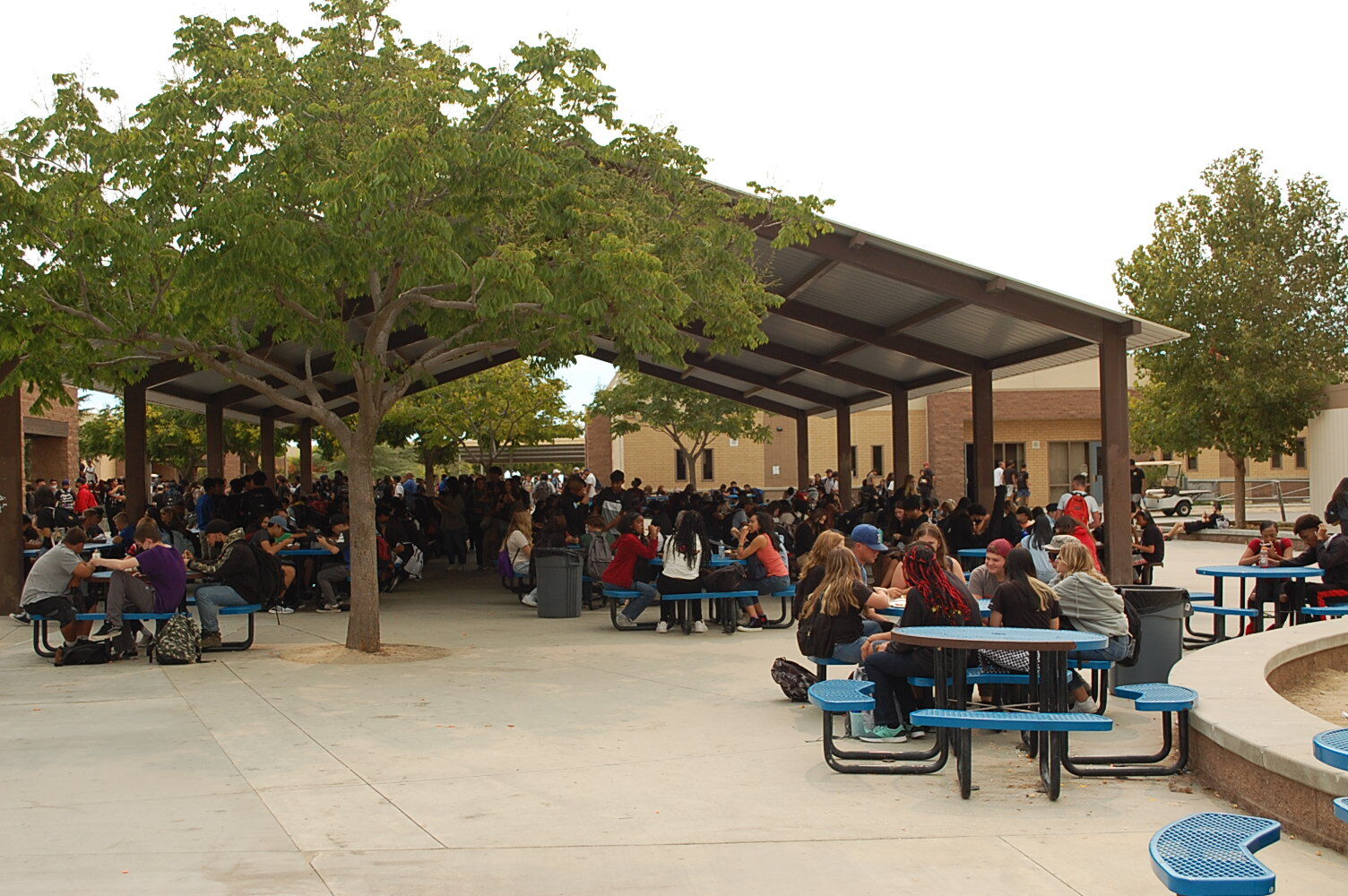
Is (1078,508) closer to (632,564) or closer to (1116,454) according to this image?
(1116,454)

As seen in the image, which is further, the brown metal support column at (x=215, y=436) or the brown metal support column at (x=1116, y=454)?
the brown metal support column at (x=215, y=436)

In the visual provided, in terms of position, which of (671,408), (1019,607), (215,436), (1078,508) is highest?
(671,408)

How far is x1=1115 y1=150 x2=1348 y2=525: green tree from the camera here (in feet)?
96.1

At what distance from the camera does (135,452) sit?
19.8 metres

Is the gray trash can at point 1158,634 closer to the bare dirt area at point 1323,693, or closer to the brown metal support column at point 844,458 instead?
the bare dirt area at point 1323,693

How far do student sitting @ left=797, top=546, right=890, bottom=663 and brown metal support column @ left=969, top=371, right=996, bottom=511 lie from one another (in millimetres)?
13581

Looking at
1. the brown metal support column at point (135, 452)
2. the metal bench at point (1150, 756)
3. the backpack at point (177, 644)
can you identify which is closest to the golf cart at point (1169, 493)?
the brown metal support column at point (135, 452)

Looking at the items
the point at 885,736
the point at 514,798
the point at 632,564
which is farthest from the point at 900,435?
the point at 514,798

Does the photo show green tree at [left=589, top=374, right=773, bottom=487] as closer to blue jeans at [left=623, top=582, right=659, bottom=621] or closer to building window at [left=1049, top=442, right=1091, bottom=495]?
building window at [left=1049, top=442, right=1091, bottom=495]

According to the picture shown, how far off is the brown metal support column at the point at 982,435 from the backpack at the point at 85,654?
14.7 m

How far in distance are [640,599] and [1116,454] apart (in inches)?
269

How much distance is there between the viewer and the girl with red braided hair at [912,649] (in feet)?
25.4

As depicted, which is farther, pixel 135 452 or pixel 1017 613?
pixel 135 452

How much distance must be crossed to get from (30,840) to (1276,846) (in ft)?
18.8
